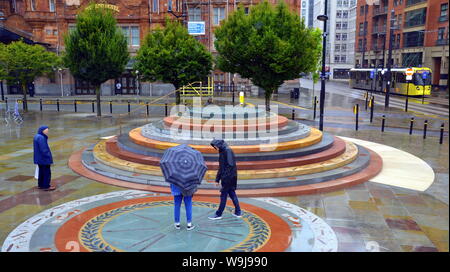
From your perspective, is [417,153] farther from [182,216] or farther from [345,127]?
[182,216]

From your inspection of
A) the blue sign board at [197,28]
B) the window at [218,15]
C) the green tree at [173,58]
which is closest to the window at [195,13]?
the window at [218,15]

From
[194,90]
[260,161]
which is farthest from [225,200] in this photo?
[194,90]

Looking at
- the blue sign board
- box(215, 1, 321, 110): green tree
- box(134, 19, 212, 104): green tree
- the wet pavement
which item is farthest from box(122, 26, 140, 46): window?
the wet pavement

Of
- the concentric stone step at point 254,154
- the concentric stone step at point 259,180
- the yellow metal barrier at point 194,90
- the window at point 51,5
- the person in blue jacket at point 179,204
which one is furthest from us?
the window at point 51,5

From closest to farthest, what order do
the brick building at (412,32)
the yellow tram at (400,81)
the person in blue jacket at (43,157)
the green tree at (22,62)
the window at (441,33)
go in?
the person in blue jacket at (43,157) → the green tree at (22,62) → the yellow tram at (400,81) → the window at (441,33) → the brick building at (412,32)

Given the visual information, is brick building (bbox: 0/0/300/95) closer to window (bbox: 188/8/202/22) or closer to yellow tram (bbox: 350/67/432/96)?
window (bbox: 188/8/202/22)

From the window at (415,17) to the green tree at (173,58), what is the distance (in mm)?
44564

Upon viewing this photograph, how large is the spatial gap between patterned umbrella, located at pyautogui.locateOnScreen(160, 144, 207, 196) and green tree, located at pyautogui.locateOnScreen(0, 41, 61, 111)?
25.6m

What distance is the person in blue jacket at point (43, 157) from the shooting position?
9906mm

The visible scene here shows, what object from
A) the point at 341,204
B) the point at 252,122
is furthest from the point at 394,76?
the point at 341,204

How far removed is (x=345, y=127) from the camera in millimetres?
22469

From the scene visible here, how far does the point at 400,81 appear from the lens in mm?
47125

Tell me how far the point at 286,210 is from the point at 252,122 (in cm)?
559

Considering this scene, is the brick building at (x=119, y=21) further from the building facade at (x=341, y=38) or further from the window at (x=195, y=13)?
the building facade at (x=341, y=38)
